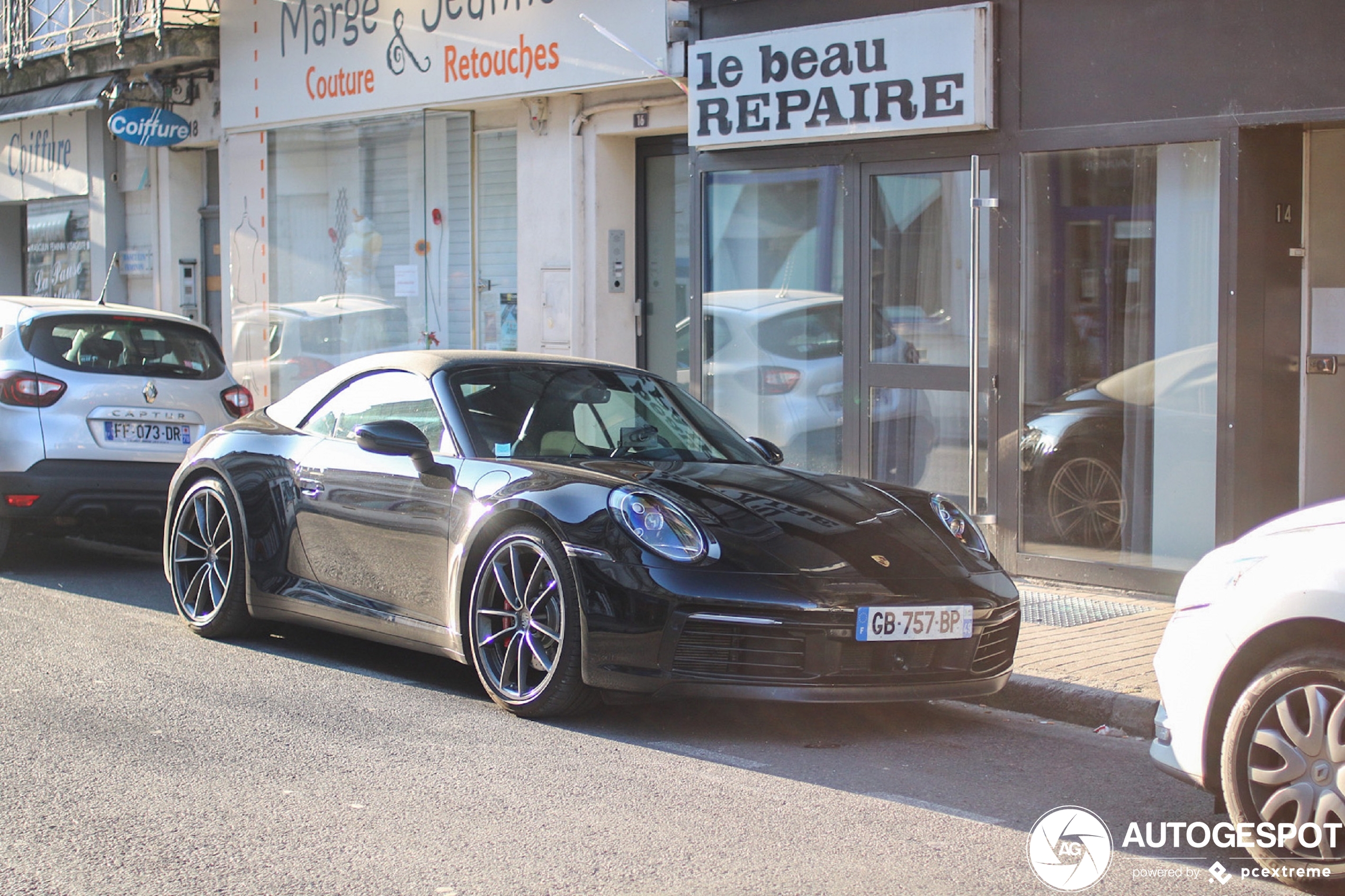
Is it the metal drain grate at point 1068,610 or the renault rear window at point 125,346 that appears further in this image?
the renault rear window at point 125,346

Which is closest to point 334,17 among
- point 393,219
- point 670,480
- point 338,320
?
point 393,219

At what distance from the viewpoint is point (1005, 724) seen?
5902mm

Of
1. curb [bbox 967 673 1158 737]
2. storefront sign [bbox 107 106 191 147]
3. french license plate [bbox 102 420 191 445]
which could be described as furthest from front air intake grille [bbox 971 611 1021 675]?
storefront sign [bbox 107 106 191 147]

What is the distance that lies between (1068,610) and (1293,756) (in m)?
4.19

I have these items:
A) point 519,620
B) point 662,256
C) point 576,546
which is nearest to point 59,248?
point 662,256

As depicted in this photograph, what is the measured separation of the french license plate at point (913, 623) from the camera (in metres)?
5.15

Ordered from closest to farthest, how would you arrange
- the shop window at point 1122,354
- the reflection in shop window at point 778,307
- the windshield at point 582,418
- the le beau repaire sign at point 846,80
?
the windshield at point 582,418 → the shop window at point 1122,354 → the le beau repaire sign at point 846,80 → the reflection in shop window at point 778,307

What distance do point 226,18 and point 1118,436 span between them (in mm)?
10842

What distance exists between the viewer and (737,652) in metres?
5.13

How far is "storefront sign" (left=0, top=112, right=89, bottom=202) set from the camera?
18281 millimetres

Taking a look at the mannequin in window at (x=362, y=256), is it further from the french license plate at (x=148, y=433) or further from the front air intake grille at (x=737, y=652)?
the front air intake grille at (x=737, y=652)

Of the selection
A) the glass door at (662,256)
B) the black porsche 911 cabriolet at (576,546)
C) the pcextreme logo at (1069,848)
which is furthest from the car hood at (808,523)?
the glass door at (662,256)

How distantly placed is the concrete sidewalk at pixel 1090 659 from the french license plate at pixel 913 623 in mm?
899

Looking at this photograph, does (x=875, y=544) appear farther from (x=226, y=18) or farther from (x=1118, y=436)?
(x=226, y=18)
